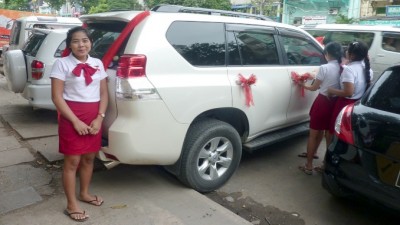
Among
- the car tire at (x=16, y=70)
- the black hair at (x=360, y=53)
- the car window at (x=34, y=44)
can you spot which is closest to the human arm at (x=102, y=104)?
the black hair at (x=360, y=53)

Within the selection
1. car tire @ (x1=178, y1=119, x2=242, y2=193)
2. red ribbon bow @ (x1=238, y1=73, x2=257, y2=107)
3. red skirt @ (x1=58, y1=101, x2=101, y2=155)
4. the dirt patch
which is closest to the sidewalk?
car tire @ (x1=178, y1=119, x2=242, y2=193)

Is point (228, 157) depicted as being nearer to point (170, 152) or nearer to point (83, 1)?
point (170, 152)

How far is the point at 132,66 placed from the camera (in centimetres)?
294

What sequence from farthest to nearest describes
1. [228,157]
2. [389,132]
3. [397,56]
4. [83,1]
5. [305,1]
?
[83,1]
[305,1]
[397,56]
[228,157]
[389,132]

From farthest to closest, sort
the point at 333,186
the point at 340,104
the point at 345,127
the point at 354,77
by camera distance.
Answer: the point at 340,104 < the point at 354,77 < the point at 333,186 < the point at 345,127

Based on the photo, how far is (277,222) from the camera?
10.8 feet

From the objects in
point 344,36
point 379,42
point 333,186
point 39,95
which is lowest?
point 333,186

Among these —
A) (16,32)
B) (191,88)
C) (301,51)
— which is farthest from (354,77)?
(16,32)

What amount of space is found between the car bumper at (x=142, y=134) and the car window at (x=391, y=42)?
6.83 meters

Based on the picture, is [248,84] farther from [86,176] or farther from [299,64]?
[86,176]

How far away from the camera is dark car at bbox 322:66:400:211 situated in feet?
8.61

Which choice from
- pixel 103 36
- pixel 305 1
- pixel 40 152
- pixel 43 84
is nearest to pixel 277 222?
pixel 103 36

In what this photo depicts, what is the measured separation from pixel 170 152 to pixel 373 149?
1.62 meters

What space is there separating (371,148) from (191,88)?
1535 mm
